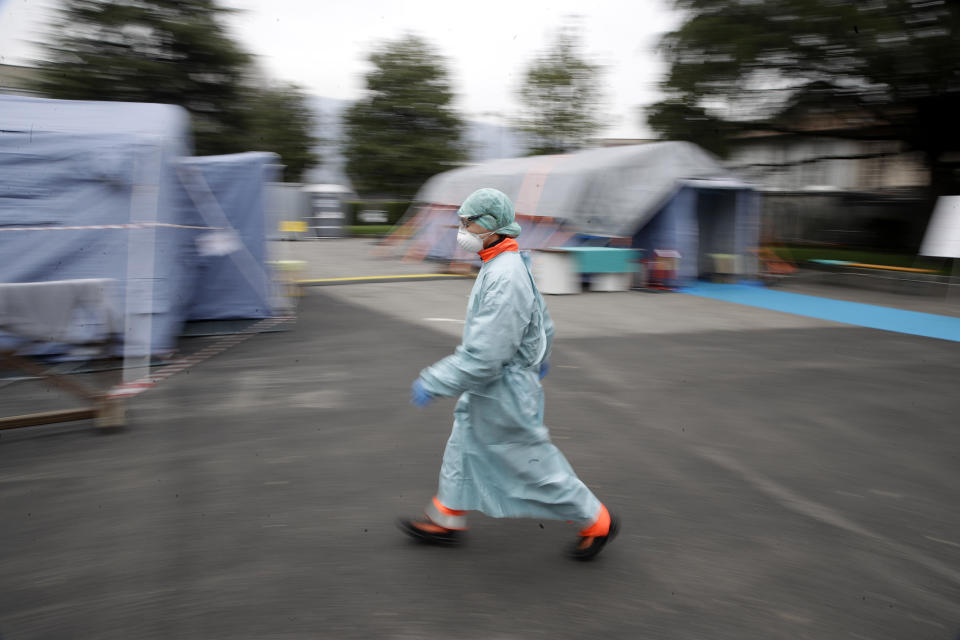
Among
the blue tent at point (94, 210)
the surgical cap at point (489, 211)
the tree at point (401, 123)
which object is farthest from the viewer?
the tree at point (401, 123)

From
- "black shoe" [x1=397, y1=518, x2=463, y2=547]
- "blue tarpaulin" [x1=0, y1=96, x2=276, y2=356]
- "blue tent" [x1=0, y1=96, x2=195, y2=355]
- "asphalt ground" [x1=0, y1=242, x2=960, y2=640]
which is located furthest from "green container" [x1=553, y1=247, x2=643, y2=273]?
"black shoe" [x1=397, y1=518, x2=463, y2=547]

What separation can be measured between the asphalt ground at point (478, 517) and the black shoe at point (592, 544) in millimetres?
50

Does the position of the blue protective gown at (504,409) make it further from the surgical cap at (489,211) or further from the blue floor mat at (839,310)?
the blue floor mat at (839,310)

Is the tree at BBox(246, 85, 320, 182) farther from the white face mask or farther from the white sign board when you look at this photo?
the white face mask

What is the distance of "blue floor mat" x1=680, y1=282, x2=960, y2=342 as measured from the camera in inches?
407

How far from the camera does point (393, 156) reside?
3875cm

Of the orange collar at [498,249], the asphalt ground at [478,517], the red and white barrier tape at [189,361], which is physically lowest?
the asphalt ground at [478,517]

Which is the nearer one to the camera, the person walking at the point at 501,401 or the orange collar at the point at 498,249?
the person walking at the point at 501,401

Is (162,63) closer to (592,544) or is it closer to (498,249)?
(498,249)

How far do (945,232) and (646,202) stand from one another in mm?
5624

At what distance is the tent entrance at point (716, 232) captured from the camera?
15.9 metres

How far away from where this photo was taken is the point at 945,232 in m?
13.7

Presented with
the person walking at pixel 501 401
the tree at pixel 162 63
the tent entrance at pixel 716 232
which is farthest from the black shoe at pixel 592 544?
the tree at pixel 162 63

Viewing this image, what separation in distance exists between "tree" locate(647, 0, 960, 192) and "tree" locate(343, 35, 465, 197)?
792 inches
